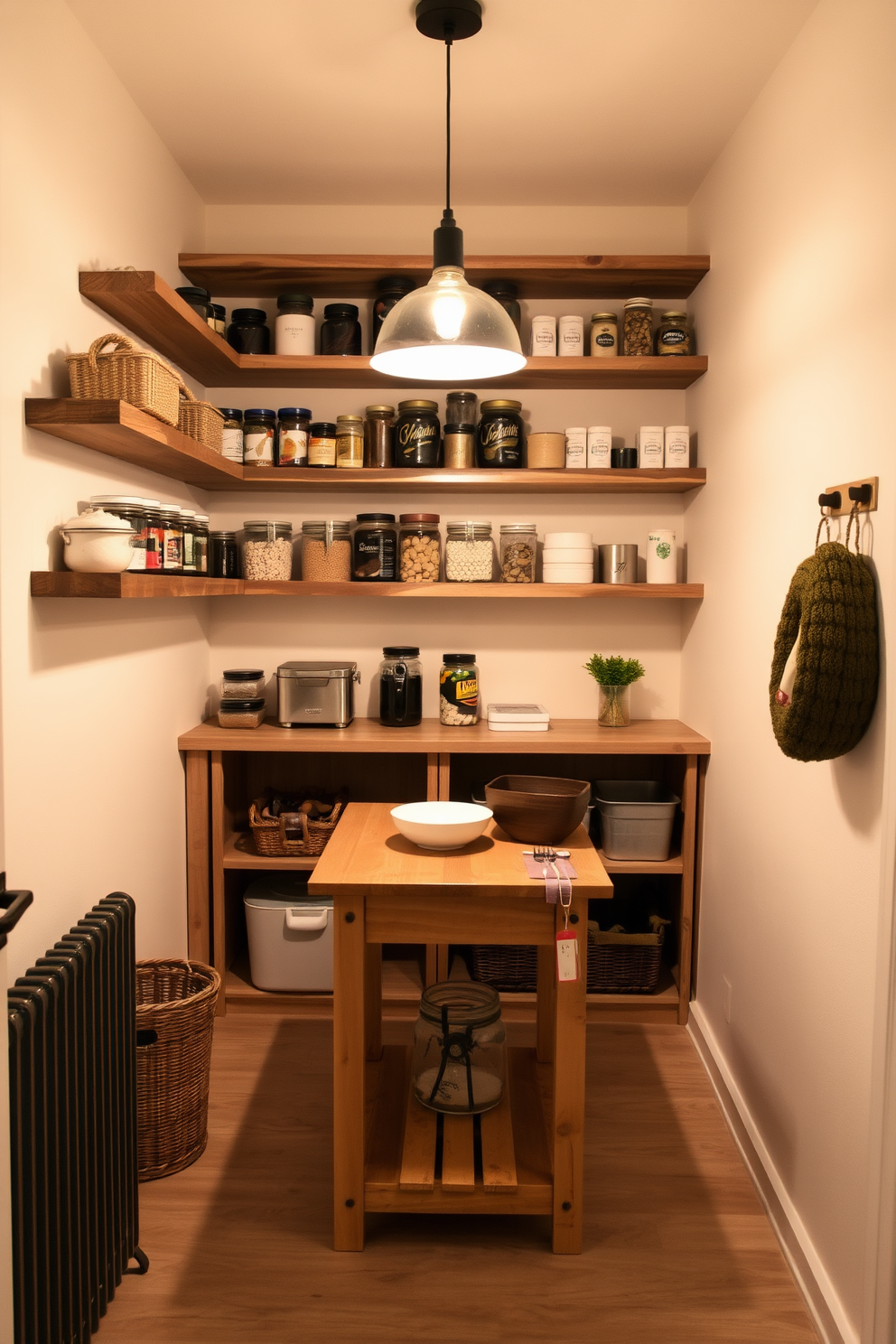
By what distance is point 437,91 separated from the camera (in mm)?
2469

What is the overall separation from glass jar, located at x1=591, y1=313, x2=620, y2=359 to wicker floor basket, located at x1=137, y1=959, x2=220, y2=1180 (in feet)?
7.27

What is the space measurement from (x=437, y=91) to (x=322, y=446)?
106 centimetres

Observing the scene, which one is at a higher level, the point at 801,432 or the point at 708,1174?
the point at 801,432

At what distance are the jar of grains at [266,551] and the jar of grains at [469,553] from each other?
54cm

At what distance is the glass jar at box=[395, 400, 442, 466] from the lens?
312 centimetres

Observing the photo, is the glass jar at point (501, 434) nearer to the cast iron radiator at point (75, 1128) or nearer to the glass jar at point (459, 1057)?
the glass jar at point (459, 1057)

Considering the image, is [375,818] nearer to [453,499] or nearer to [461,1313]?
[461,1313]

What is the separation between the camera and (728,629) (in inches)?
107

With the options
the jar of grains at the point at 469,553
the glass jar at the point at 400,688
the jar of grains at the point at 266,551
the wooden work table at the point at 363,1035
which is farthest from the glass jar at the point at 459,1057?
the jar of grains at the point at 266,551

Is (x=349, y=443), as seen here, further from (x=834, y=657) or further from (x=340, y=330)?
(x=834, y=657)

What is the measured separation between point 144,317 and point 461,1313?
2327 mm

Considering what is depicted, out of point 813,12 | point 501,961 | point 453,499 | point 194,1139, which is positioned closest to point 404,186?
point 453,499

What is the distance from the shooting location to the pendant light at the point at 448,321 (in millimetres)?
1768

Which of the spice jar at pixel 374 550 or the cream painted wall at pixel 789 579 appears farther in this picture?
the spice jar at pixel 374 550
